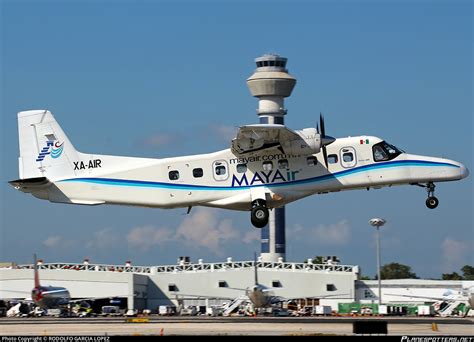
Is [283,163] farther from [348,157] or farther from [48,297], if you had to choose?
[48,297]

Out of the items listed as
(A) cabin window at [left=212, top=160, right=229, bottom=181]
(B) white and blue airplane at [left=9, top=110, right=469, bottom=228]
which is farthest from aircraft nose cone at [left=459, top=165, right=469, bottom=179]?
(A) cabin window at [left=212, top=160, right=229, bottom=181]

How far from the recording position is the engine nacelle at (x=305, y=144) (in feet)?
135

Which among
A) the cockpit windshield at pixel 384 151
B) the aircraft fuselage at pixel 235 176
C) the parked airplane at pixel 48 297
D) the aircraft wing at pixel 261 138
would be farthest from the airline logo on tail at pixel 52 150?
the parked airplane at pixel 48 297

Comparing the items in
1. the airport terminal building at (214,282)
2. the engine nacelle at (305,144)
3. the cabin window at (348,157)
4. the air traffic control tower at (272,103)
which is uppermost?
the air traffic control tower at (272,103)

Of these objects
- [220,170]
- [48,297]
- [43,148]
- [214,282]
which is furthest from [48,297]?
[220,170]

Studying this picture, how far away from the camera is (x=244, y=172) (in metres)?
41.9

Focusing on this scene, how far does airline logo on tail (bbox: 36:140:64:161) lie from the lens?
43875 millimetres

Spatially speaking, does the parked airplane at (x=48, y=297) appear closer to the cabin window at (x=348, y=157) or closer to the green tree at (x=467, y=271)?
the cabin window at (x=348, y=157)

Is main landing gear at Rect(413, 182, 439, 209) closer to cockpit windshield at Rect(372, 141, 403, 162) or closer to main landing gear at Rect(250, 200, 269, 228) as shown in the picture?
cockpit windshield at Rect(372, 141, 403, 162)

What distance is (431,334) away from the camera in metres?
38.7

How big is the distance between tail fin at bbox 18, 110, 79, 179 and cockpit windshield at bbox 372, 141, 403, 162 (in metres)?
13.3

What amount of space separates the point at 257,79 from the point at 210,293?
6175 centimetres

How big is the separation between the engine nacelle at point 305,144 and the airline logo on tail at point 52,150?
1029 cm

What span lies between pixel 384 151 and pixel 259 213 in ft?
20.1
